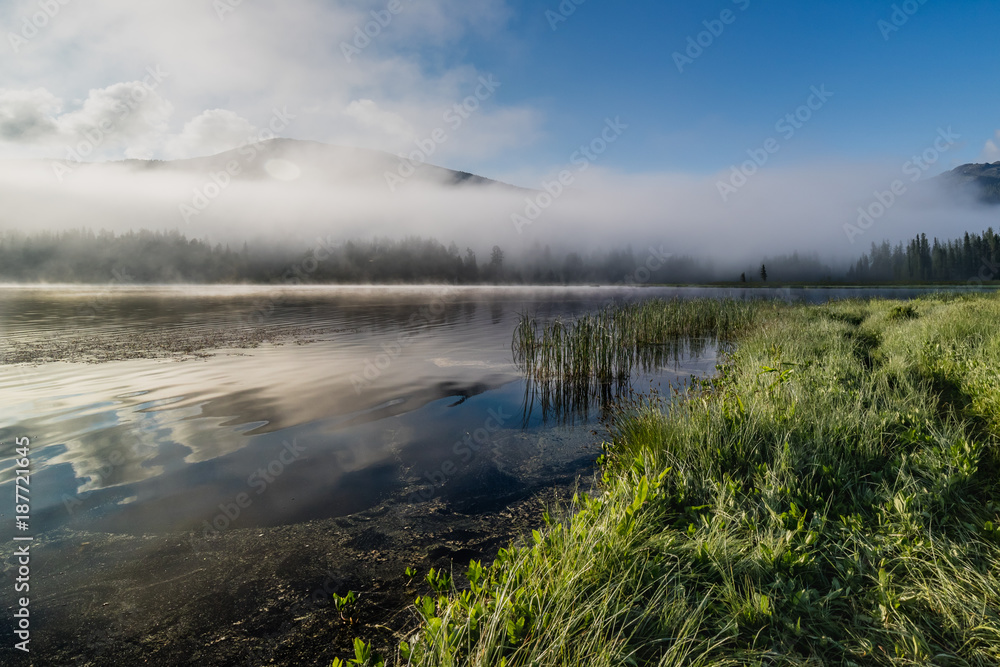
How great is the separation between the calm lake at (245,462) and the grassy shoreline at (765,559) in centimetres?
242

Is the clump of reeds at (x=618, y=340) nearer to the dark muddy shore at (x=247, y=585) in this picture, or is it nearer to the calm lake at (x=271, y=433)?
the calm lake at (x=271, y=433)

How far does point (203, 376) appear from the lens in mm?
16625

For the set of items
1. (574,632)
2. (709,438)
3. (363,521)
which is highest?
(709,438)

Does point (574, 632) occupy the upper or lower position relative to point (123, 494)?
upper

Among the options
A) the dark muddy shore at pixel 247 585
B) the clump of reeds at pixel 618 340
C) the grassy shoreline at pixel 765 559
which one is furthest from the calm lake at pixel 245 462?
the grassy shoreline at pixel 765 559

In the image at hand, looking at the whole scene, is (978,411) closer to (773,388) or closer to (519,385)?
(773,388)

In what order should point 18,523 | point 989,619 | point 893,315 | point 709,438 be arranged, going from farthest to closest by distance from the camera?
point 893,315, point 18,523, point 709,438, point 989,619

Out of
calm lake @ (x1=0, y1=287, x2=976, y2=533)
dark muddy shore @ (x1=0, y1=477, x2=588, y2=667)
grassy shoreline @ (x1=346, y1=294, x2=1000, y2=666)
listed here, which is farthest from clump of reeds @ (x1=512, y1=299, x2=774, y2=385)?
dark muddy shore @ (x1=0, y1=477, x2=588, y2=667)

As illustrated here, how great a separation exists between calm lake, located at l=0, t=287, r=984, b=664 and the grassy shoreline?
242 cm

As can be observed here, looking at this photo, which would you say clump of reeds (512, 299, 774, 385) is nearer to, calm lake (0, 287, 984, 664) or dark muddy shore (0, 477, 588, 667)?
calm lake (0, 287, 984, 664)

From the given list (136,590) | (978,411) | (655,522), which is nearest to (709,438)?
(655,522)

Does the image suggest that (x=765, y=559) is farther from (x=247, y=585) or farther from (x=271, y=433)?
(x=271, y=433)

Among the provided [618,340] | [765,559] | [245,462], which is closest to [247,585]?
[245,462]

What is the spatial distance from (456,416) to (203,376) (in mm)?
10796
